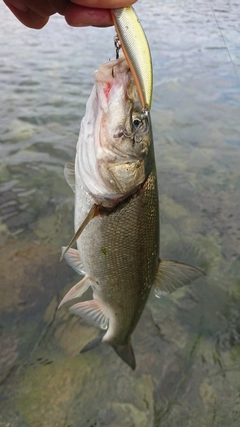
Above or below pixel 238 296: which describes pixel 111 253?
above

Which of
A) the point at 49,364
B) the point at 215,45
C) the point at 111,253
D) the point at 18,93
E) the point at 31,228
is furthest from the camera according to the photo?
the point at 215,45

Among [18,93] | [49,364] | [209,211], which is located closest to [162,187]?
[209,211]

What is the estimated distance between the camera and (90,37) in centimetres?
1345

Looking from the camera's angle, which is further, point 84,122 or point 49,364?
point 49,364

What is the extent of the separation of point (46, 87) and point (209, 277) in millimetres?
6779

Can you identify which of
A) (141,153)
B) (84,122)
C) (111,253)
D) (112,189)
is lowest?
(111,253)

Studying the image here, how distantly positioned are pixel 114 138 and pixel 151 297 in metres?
2.45

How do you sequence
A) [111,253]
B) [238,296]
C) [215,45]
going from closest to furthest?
[111,253] < [238,296] < [215,45]

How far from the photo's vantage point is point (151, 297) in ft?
13.0

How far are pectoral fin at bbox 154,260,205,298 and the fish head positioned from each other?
1.82ft

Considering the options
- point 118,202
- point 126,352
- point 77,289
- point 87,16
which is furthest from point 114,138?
point 126,352

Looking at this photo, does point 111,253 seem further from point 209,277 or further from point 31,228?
point 31,228

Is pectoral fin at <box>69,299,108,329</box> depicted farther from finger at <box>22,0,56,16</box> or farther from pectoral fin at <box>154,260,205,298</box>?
finger at <box>22,0,56,16</box>

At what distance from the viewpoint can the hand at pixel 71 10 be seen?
147 cm
